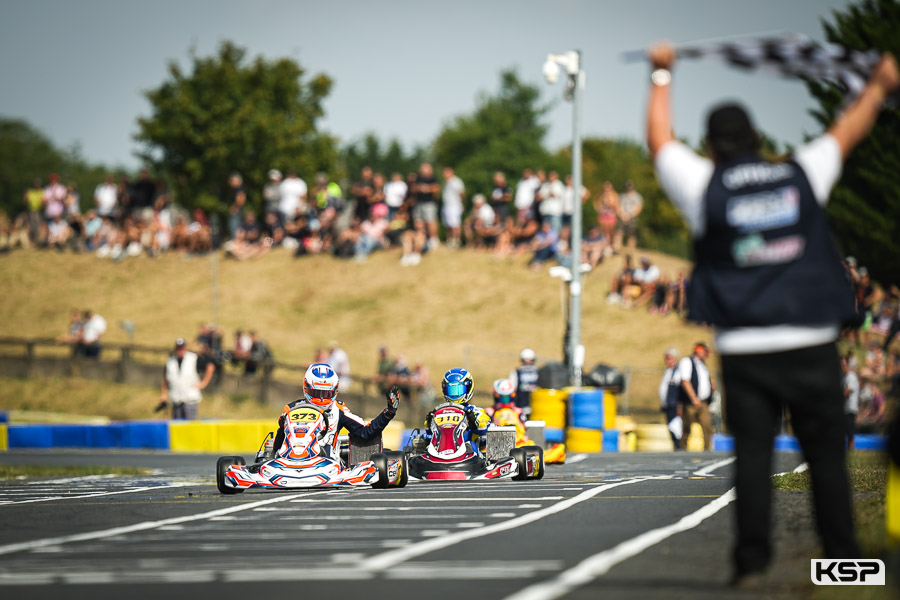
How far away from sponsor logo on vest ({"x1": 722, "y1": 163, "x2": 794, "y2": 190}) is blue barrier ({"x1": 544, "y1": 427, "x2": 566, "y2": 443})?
64.2 ft

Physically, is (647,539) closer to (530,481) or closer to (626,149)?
(530,481)

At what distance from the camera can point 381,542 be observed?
8469mm

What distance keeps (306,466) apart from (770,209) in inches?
347

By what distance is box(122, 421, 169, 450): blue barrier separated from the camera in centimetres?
2792

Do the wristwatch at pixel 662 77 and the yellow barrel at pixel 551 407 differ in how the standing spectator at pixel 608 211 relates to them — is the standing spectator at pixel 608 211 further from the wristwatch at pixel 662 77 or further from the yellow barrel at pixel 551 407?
the wristwatch at pixel 662 77

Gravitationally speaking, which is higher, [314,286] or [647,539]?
[314,286]

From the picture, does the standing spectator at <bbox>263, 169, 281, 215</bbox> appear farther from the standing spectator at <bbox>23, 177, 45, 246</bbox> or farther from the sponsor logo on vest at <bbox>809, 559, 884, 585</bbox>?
the sponsor logo on vest at <bbox>809, 559, 884, 585</bbox>

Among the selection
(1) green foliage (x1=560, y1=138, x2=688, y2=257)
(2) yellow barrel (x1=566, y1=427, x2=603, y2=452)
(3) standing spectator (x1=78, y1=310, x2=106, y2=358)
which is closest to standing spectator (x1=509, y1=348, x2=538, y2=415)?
(2) yellow barrel (x1=566, y1=427, x2=603, y2=452)

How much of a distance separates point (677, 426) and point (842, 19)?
22471 millimetres

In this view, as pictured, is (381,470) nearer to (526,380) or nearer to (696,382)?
(696,382)

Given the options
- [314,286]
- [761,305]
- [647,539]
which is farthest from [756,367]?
[314,286]

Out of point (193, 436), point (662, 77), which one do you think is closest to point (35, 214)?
point (193, 436)

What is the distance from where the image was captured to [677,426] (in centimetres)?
2531

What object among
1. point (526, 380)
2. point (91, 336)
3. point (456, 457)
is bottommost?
point (456, 457)
